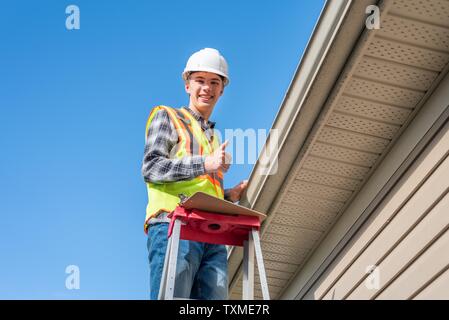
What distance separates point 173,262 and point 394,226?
6.16 ft

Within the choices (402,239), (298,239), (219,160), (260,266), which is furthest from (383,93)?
(298,239)

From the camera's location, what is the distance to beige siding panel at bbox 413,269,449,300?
3.50m

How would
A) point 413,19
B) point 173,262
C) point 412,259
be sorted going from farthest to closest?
point 412,259 < point 413,19 < point 173,262

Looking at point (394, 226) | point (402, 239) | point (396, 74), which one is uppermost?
point (396, 74)

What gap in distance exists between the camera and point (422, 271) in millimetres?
3781

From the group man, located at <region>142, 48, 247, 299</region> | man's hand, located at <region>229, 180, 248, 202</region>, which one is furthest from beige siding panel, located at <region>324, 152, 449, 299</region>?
man, located at <region>142, 48, 247, 299</region>

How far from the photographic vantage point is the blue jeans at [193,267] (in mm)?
3291

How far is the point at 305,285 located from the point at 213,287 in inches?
99.2

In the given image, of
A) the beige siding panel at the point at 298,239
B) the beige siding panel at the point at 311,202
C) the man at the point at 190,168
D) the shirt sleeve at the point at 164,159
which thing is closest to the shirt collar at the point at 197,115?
the man at the point at 190,168

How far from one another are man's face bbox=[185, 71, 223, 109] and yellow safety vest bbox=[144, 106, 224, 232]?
4.5 inches

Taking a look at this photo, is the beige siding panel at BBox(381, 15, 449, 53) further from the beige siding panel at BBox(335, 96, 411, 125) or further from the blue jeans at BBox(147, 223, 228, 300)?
the blue jeans at BBox(147, 223, 228, 300)

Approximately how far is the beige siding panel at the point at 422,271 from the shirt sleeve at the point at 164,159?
1432 millimetres

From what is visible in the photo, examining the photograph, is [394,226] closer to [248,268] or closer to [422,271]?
[422,271]

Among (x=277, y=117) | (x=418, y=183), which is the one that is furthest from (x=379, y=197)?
(x=277, y=117)
